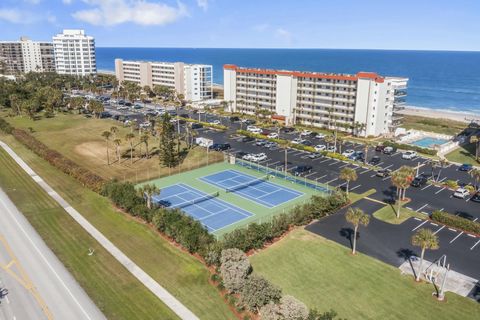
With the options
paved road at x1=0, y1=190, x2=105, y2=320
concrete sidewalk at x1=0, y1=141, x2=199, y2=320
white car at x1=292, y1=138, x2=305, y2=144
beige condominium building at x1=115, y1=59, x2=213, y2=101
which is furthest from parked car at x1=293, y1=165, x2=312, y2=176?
beige condominium building at x1=115, y1=59, x2=213, y2=101

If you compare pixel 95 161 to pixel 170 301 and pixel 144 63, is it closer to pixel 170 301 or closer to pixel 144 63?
pixel 170 301

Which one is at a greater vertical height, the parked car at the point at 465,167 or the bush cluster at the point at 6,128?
the bush cluster at the point at 6,128

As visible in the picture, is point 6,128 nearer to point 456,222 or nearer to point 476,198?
point 456,222

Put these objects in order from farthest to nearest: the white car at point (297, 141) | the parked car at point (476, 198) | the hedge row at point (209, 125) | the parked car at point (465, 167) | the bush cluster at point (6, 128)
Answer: the hedge row at point (209, 125) → the bush cluster at point (6, 128) → the white car at point (297, 141) → the parked car at point (465, 167) → the parked car at point (476, 198)

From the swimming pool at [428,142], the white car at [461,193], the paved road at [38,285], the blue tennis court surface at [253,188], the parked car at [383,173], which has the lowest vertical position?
the paved road at [38,285]

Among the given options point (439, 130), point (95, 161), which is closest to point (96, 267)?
point (95, 161)

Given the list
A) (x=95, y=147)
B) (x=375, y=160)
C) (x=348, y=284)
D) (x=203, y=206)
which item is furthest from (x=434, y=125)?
(x=95, y=147)

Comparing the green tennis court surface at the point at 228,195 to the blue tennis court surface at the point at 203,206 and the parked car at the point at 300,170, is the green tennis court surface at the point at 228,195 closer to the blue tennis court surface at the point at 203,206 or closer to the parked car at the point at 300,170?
the blue tennis court surface at the point at 203,206

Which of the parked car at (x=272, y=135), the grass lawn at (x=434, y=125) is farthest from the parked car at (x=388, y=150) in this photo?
the grass lawn at (x=434, y=125)
